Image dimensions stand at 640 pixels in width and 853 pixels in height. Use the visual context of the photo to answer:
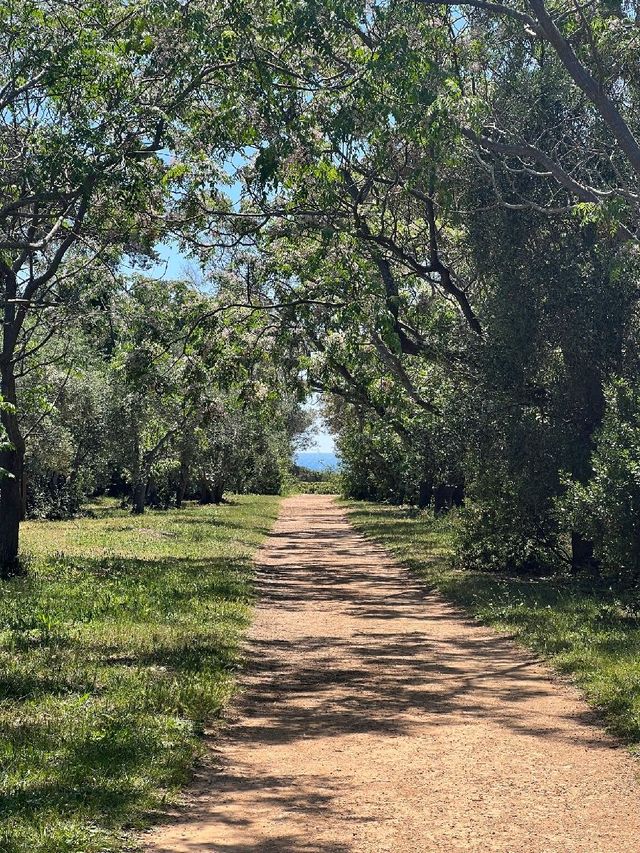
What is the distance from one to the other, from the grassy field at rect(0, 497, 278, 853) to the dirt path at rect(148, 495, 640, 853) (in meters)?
0.34

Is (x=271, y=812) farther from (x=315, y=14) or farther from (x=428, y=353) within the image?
(x=428, y=353)

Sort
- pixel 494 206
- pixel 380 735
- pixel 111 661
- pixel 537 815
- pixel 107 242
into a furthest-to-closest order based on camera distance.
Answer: pixel 494 206 → pixel 107 242 → pixel 111 661 → pixel 380 735 → pixel 537 815

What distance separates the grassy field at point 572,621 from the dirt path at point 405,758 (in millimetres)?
297

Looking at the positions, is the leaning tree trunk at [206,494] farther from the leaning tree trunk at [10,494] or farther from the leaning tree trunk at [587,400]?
the leaning tree trunk at [587,400]

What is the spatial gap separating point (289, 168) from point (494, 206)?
5.55 meters

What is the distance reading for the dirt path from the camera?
19.9ft

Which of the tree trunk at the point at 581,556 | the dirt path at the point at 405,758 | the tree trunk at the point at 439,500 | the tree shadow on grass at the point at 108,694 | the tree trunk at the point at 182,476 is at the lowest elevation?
the dirt path at the point at 405,758

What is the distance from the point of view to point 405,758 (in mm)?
7734

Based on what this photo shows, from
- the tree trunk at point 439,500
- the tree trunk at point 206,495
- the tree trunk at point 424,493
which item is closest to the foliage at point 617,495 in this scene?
the tree trunk at point 439,500

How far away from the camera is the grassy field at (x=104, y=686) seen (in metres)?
6.18

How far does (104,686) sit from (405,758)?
307cm

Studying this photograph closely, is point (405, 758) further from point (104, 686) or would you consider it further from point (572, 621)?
point (572, 621)

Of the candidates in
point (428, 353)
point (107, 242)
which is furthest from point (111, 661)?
point (428, 353)

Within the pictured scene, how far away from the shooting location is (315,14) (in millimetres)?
13570
